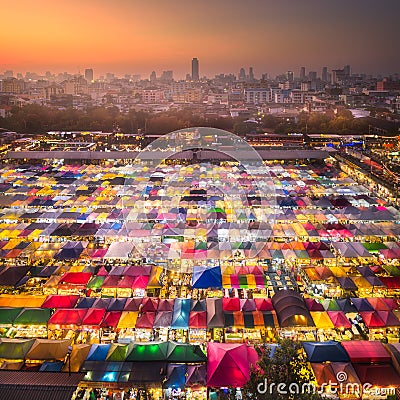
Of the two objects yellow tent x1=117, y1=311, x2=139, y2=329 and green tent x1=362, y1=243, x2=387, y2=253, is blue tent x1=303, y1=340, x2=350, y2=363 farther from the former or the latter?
green tent x1=362, y1=243, x2=387, y2=253

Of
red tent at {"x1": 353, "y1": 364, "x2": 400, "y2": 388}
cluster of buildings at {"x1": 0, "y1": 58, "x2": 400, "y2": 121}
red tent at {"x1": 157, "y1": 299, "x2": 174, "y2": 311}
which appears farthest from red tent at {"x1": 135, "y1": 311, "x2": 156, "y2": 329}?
cluster of buildings at {"x1": 0, "y1": 58, "x2": 400, "y2": 121}

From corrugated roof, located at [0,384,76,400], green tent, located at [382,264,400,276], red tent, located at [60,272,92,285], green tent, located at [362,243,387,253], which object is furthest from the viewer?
green tent, located at [362,243,387,253]

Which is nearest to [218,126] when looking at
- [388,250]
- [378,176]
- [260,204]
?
[378,176]

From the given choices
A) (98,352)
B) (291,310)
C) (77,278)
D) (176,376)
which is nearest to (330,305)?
(291,310)

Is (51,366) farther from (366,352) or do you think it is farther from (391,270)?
(391,270)

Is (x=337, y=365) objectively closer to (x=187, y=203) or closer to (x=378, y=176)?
(x=187, y=203)
